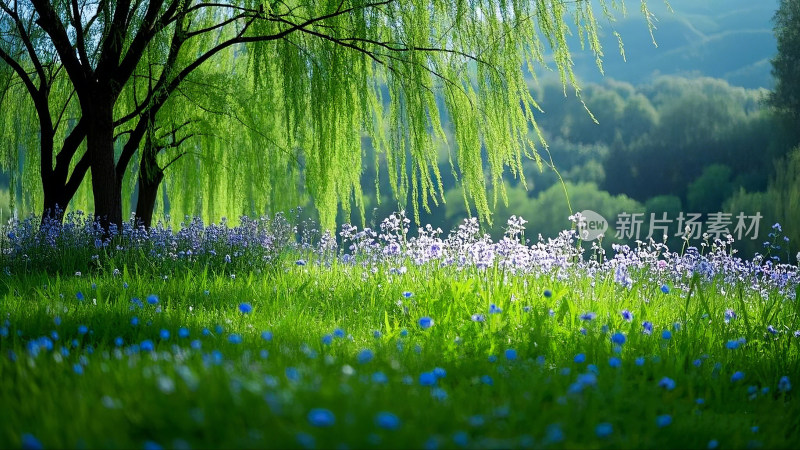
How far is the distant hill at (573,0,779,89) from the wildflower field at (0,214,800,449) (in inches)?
1931

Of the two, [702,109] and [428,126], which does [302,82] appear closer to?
[428,126]

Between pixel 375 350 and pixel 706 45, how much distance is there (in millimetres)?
62915

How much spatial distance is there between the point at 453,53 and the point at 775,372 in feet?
11.1

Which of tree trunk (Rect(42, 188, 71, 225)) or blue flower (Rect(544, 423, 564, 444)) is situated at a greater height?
tree trunk (Rect(42, 188, 71, 225))

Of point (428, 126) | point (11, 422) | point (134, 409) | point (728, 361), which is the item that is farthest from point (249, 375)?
point (428, 126)

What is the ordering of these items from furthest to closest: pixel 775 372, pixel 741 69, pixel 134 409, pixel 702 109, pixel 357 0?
pixel 741 69
pixel 702 109
pixel 357 0
pixel 775 372
pixel 134 409

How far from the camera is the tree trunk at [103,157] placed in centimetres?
604

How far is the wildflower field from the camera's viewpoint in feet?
5.28

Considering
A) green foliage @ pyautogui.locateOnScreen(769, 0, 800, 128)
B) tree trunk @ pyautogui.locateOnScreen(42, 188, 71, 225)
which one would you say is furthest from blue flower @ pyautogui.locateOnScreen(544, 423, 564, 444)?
green foliage @ pyautogui.locateOnScreen(769, 0, 800, 128)

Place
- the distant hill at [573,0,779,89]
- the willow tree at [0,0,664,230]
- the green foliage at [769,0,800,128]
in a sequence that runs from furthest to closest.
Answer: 1. the distant hill at [573,0,779,89]
2. the green foliage at [769,0,800,128]
3. the willow tree at [0,0,664,230]

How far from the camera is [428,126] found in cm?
553

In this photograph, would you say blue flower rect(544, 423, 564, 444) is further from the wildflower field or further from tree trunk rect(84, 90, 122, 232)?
tree trunk rect(84, 90, 122, 232)

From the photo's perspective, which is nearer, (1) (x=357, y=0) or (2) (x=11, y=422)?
(2) (x=11, y=422)

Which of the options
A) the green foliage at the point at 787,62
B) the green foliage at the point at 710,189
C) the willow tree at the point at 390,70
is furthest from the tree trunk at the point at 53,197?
the green foliage at the point at 710,189
